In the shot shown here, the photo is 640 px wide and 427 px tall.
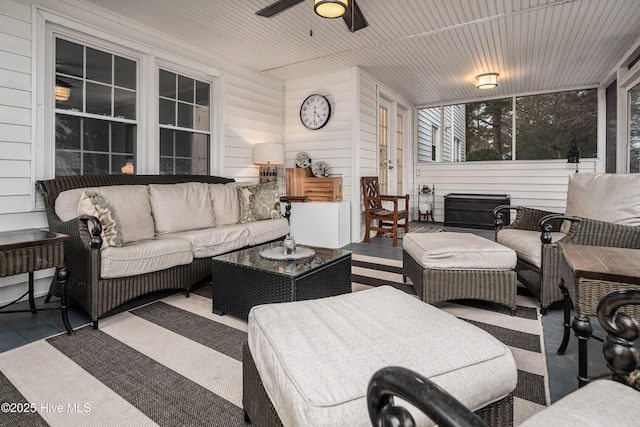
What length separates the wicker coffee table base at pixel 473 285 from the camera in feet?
7.89

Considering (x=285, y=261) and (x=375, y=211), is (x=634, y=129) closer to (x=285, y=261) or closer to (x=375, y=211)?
(x=375, y=211)

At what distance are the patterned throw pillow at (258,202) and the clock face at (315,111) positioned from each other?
5.63ft

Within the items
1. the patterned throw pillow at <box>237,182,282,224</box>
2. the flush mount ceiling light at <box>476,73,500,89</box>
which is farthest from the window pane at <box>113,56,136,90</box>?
the flush mount ceiling light at <box>476,73,500,89</box>

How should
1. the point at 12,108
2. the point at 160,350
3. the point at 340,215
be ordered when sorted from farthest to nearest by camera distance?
the point at 340,215
the point at 12,108
the point at 160,350

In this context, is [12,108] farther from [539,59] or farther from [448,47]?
[539,59]

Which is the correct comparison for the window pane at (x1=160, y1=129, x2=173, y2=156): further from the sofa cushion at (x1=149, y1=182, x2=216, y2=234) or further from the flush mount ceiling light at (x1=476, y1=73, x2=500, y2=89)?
the flush mount ceiling light at (x1=476, y1=73, x2=500, y2=89)

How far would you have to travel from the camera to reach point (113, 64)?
3537mm

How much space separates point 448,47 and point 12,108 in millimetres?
4649

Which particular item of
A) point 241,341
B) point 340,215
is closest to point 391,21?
point 340,215

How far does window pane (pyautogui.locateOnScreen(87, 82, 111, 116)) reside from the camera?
3.37 meters

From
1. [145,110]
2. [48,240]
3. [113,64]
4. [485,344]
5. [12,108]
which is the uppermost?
[113,64]

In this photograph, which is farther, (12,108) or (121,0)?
(121,0)

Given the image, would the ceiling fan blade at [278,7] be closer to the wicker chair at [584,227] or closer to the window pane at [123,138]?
the window pane at [123,138]

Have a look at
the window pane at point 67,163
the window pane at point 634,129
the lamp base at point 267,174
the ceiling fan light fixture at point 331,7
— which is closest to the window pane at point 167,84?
the window pane at point 67,163
